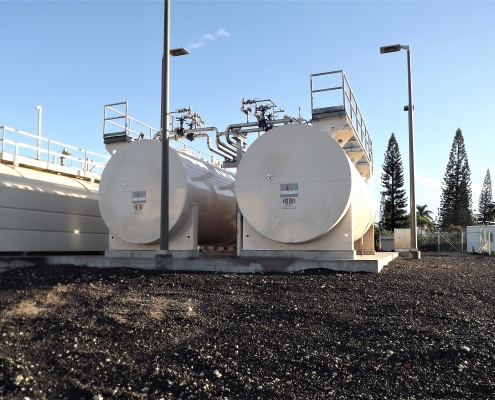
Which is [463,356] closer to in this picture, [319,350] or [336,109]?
[319,350]

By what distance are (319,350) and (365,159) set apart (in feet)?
38.5

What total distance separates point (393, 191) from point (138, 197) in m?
38.6

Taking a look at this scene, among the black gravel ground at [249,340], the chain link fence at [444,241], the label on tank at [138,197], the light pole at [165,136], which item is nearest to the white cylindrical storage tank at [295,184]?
the light pole at [165,136]

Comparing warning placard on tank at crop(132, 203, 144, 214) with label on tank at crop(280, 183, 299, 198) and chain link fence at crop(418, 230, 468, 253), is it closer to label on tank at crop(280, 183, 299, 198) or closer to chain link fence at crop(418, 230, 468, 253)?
label on tank at crop(280, 183, 299, 198)

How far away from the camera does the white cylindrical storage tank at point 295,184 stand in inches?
403

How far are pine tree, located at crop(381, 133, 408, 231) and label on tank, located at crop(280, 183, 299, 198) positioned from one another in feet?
123

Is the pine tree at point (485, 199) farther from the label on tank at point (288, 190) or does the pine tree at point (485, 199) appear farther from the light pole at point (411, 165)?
the label on tank at point (288, 190)

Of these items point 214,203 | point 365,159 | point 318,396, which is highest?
point 365,159

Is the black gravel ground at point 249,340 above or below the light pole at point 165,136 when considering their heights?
below

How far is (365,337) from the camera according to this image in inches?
226

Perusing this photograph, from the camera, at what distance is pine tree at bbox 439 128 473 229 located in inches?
1857

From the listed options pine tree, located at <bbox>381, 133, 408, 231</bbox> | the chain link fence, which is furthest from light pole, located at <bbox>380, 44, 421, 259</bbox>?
pine tree, located at <bbox>381, 133, 408, 231</bbox>

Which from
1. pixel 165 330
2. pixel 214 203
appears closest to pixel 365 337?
pixel 165 330

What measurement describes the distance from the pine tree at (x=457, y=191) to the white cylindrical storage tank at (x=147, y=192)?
134 ft
